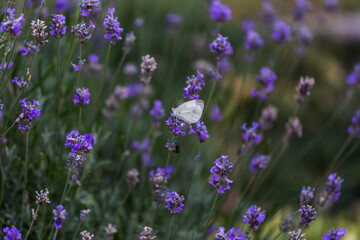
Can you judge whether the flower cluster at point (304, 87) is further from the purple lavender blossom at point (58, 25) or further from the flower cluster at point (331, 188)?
the purple lavender blossom at point (58, 25)

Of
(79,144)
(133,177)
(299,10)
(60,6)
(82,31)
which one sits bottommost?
(79,144)

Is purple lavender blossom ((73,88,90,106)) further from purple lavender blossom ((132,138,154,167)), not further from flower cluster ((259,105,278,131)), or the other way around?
flower cluster ((259,105,278,131))

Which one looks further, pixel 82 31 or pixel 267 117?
pixel 267 117

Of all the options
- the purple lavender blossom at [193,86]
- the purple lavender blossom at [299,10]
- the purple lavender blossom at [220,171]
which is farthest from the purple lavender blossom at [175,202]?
the purple lavender blossom at [299,10]

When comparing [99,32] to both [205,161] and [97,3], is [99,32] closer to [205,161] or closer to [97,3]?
[205,161]

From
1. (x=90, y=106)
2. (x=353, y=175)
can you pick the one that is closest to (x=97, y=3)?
(x=90, y=106)

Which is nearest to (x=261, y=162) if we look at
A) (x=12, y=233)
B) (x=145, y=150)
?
(x=145, y=150)

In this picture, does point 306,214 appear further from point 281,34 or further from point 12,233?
point 281,34

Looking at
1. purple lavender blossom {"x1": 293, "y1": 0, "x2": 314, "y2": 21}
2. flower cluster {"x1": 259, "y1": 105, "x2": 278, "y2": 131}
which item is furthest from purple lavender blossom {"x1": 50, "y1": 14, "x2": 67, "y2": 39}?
purple lavender blossom {"x1": 293, "y1": 0, "x2": 314, "y2": 21}
